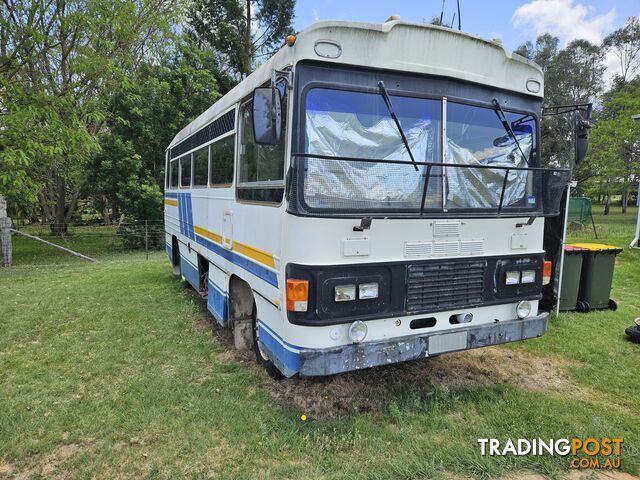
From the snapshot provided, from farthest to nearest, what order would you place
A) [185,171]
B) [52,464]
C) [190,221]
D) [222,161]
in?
[185,171], [190,221], [222,161], [52,464]

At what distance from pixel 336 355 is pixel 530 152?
107 inches

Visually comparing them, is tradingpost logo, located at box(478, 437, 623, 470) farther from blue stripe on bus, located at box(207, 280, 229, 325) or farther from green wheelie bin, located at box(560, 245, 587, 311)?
green wheelie bin, located at box(560, 245, 587, 311)

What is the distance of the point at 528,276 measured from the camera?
13.6ft

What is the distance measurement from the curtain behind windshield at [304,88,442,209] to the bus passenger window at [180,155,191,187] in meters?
4.47

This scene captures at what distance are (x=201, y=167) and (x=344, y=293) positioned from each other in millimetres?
3872

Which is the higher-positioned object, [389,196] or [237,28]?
[237,28]

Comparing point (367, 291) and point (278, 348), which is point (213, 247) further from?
point (367, 291)

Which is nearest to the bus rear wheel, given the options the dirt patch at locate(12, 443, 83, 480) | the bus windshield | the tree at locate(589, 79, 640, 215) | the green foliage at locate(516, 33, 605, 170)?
the dirt patch at locate(12, 443, 83, 480)

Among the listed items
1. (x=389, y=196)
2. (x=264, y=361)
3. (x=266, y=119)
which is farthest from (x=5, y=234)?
(x=389, y=196)

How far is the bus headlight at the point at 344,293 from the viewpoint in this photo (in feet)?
10.9

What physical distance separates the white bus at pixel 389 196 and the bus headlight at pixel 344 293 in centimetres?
1

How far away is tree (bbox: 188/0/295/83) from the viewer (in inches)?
860

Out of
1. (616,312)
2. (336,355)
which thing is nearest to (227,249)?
(336,355)

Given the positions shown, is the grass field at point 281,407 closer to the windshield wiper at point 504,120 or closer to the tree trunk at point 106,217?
the windshield wiper at point 504,120
